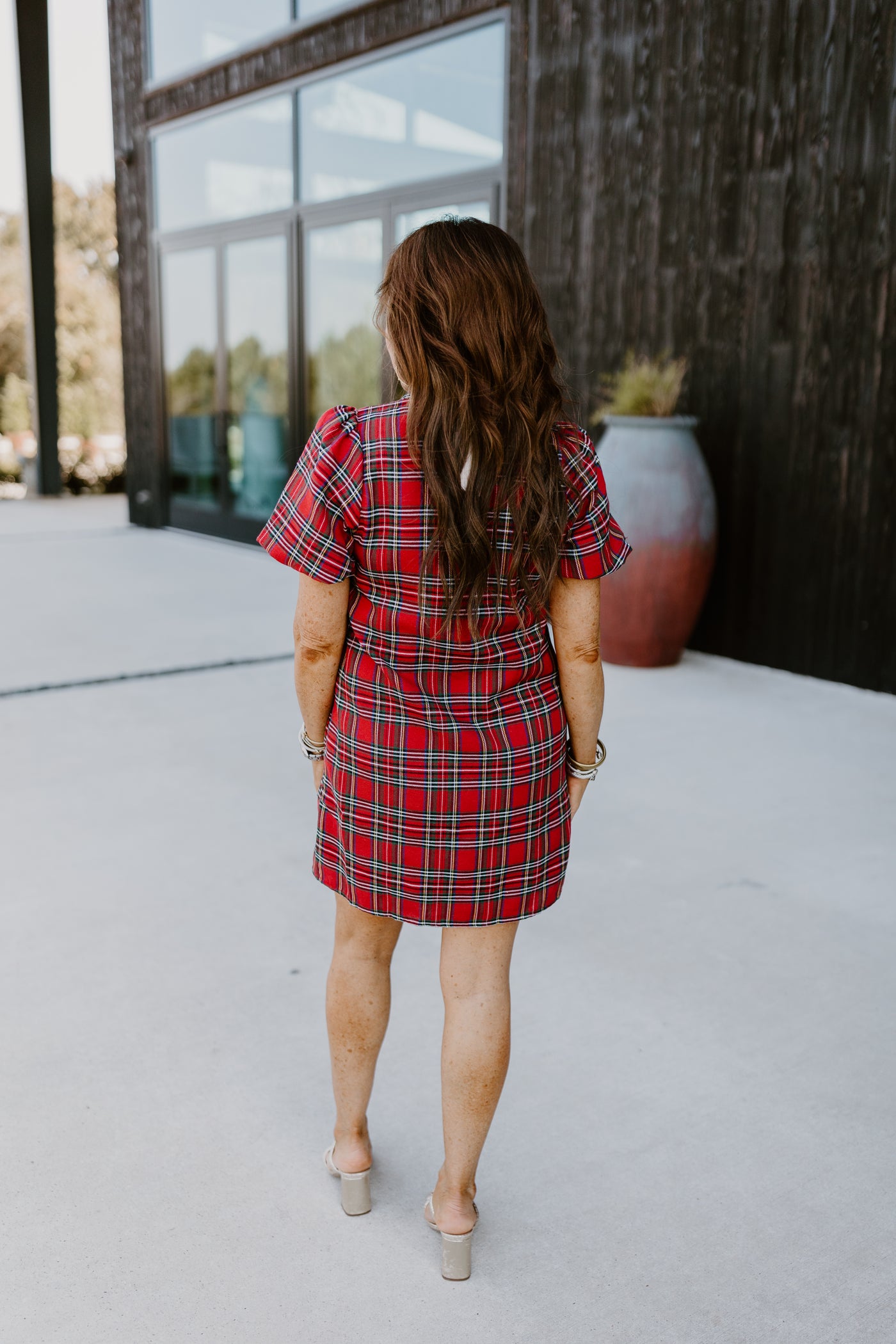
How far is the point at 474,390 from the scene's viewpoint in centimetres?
138

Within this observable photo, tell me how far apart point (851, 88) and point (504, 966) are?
4.17 m

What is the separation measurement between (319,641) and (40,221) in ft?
38.8

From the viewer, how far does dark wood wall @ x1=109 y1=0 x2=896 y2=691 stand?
15.0 ft

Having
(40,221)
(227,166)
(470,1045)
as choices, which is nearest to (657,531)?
(470,1045)

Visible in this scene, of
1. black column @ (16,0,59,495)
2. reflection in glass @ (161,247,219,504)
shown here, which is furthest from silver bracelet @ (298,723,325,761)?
black column @ (16,0,59,495)

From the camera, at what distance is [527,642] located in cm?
152

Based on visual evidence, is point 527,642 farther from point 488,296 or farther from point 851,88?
point 851,88

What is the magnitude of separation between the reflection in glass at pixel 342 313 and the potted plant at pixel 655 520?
2.62 meters

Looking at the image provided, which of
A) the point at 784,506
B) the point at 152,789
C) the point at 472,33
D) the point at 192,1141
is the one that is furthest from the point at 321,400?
the point at 192,1141

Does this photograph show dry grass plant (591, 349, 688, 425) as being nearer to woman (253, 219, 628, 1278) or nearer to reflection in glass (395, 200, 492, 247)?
reflection in glass (395, 200, 492, 247)

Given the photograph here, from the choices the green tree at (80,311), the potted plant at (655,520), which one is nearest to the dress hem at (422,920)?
the potted plant at (655,520)

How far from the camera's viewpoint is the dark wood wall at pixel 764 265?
457cm

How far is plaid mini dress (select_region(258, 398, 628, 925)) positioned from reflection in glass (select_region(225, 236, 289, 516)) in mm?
7048

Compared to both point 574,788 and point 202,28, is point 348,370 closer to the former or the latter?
point 202,28
